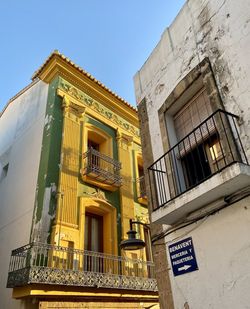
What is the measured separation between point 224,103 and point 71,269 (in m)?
6.34

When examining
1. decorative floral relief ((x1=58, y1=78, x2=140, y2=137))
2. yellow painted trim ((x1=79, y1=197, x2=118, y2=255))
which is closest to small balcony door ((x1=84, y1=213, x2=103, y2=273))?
yellow painted trim ((x1=79, y1=197, x2=118, y2=255))

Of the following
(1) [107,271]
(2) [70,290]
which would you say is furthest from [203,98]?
(1) [107,271]

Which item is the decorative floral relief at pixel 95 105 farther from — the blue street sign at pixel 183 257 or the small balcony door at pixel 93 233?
the blue street sign at pixel 183 257

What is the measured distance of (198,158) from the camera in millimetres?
5543

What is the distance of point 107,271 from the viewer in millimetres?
9633

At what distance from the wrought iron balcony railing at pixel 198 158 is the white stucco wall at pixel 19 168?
5278 mm

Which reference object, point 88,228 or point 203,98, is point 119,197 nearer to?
point 88,228

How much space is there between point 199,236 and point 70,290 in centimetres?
474

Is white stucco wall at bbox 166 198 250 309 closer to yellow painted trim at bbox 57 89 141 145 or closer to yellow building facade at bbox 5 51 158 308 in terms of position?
yellow building facade at bbox 5 51 158 308

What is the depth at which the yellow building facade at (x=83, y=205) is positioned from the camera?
314 inches

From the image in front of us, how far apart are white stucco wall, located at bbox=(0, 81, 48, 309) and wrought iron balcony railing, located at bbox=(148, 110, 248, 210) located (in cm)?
528

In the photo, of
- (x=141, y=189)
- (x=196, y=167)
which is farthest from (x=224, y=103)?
(x=141, y=189)

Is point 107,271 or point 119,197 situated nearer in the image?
point 107,271

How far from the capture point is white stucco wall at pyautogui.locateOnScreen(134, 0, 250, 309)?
389cm
